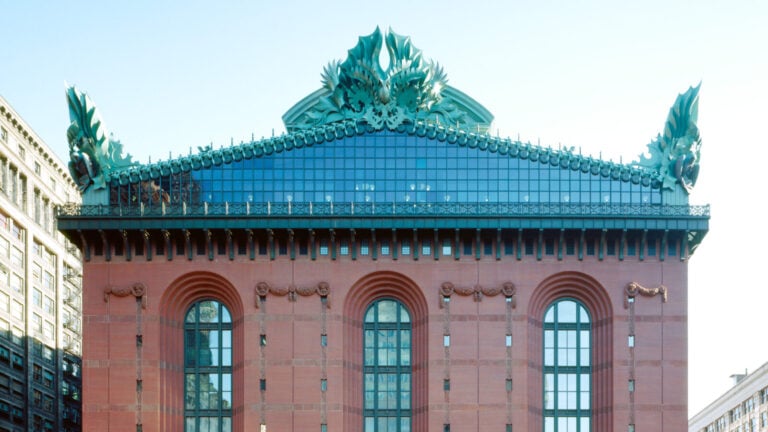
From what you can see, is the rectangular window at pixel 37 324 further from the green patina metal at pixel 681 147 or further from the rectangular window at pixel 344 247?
the green patina metal at pixel 681 147

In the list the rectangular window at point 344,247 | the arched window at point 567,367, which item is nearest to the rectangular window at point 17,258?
the rectangular window at point 344,247

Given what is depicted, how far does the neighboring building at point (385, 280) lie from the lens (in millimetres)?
89125

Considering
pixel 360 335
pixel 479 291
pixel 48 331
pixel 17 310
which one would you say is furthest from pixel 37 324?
pixel 479 291

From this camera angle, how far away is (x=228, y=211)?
297ft

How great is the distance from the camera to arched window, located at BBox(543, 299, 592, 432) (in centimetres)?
9056

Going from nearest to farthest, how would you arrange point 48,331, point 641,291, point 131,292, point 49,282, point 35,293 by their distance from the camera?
point 131,292
point 641,291
point 35,293
point 48,331
point 49,282

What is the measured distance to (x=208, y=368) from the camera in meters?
91.2

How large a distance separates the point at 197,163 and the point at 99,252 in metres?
8.83

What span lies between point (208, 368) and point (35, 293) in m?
36.5

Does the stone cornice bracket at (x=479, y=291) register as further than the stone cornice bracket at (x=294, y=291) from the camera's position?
Yes

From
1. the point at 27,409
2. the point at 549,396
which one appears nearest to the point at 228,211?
the point at 549,396

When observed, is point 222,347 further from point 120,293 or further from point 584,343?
point 584,343

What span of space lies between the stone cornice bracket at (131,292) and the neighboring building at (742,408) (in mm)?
80573

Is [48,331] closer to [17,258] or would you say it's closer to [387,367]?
[17,258]
